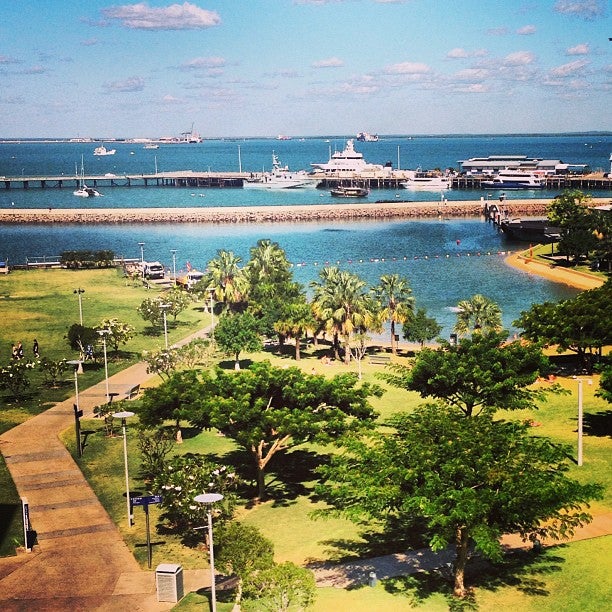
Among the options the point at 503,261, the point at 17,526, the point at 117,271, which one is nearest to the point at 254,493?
the point at 17,526

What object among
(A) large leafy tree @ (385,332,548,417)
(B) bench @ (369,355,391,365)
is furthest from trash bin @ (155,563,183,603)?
(B) bench @ (369,355,391,365)

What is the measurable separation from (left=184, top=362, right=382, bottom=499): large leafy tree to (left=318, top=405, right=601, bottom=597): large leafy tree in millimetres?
4183

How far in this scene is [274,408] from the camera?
41.8 metres

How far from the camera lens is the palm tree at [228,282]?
3031 inches

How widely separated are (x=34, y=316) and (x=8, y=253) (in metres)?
56.7

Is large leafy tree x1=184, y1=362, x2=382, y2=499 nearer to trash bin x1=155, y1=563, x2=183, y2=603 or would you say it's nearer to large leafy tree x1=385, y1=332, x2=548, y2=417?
large leafy tree x1=385, y1=332, x2=548, y2=417

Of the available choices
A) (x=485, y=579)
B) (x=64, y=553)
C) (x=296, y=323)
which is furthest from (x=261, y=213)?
(x=485, y=579)

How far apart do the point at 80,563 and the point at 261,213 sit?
479ft

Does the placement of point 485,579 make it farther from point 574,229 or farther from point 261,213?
point 261,213

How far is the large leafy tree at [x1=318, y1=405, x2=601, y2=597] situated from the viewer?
3000 cm

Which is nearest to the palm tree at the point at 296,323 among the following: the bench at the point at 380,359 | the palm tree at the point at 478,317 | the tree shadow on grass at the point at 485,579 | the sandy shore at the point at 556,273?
the bench at the point at 380,359

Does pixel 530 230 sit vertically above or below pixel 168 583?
above

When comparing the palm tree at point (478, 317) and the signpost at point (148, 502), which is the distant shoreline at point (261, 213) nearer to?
the palm tree at point (478, 317)

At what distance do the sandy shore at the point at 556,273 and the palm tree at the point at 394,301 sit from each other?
31.7m
